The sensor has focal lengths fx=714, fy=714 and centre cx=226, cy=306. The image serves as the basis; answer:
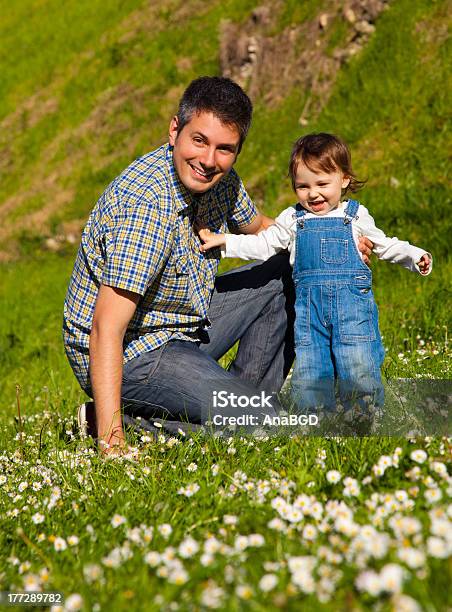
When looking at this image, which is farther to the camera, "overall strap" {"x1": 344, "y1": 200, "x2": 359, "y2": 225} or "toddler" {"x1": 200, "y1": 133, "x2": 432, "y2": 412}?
"overall strap" {"x1": 344, "y1": 200, "x2": 359, "y2": 225}

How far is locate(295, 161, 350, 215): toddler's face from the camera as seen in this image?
5559 millimetres

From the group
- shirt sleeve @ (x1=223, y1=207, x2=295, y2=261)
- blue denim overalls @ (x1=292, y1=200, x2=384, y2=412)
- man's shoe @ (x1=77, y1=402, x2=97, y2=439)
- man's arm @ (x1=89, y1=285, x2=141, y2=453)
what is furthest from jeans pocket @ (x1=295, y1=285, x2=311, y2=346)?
man's shoe @ (x1=77, y1=402, x2=97, y2=439)

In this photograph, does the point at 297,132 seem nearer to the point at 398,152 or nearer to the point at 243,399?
the point at 398,152

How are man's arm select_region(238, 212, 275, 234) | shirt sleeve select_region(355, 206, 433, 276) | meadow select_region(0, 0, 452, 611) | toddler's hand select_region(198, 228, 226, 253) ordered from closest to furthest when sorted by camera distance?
meadow select_region(0, 0, 452, 611) → shirt sleeve select_region(355, 206, 433, 276) → toddler's hand select_region(198, 228, 226, 253) → man's arm select_region(238, 212, 275, 234)

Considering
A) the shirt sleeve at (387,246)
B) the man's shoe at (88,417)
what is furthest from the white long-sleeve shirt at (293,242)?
the man's shoe at (88,417)

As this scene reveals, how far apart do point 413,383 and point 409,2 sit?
9.36m

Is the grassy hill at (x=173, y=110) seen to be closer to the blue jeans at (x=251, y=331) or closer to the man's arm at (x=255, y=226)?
the blue jeans at (x=251, y=331)

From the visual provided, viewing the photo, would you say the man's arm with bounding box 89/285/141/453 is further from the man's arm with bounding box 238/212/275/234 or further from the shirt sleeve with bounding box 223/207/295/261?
the man's arm with bounding box 238/212/275/234

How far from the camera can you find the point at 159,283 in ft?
18.0

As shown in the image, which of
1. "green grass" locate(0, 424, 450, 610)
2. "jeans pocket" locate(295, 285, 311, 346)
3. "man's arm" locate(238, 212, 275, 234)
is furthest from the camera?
"man's arm" locate(238, 212, 275, 234)

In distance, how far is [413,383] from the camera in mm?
5520

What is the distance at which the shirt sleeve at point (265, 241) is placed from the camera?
19.2 ft

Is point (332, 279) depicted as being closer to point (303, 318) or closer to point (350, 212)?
point (303, 318)

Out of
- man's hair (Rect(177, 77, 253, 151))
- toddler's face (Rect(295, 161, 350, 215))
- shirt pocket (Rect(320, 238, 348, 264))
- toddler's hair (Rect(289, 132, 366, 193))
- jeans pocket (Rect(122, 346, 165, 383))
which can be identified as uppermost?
man's hair (Rect(177, 77, 253, 151))
